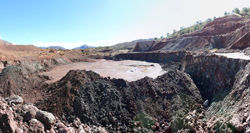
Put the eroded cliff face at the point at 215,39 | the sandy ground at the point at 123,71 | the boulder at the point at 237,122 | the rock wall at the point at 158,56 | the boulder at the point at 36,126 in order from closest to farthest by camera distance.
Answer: the boulder at the point at 36,126
the boulder at the point at 237,122
the sandy ground at the point at 123,71
the eroded cliff face at the point at 215,39
the rock wall at the point at 158,56

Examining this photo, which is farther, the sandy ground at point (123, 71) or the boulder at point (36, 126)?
the sandy ground at point (123, 71)

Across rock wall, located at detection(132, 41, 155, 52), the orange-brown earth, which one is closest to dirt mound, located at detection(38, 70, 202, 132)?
the orange-brown earth

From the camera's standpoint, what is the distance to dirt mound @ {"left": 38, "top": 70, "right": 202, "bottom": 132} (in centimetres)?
902

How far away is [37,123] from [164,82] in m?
10.9

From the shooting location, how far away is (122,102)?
1046 cm

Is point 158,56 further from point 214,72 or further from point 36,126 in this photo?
point 36,126

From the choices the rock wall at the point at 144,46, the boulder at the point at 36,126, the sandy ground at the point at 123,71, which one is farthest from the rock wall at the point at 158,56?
the boulder at the point at 36,126

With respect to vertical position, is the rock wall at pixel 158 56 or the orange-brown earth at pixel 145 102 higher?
the rock wall at pixel 158 56

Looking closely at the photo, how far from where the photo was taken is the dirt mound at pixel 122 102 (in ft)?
29.6

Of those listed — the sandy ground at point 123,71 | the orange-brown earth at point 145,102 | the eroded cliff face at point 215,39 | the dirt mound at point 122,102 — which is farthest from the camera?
the eroded cliff face at point 215,39

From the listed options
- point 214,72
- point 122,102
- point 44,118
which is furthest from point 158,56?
point 44,118

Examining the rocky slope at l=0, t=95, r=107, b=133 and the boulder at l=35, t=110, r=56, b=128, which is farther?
the boulder at l=35, t=110, r=56, b=128

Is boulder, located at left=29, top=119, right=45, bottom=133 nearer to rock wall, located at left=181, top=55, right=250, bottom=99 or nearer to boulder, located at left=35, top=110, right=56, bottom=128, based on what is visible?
boulder, located at left=35, top=110, right=56, bottom=128

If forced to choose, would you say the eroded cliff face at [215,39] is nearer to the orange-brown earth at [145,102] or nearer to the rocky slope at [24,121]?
the orange-brown earth at [145,102]
